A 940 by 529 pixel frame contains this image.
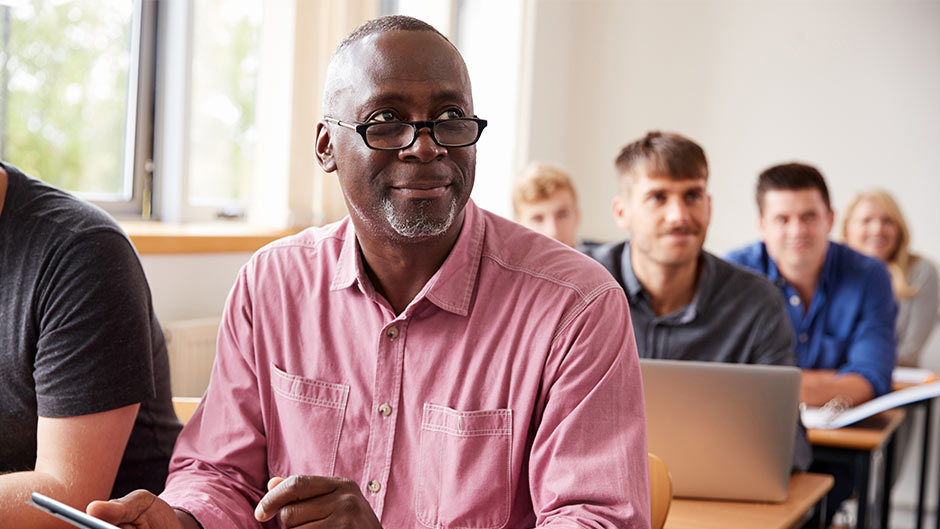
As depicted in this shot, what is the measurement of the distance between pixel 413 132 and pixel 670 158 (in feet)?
4.46

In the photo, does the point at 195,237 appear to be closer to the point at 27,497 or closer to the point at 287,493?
the point at 27,497

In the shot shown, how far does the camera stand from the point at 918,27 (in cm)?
512

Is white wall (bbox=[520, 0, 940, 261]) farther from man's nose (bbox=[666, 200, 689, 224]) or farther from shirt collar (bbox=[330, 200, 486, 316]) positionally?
shirt collar (bbox=[330, 200, 486, 316])

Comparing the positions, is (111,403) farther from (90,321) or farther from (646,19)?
(646,19)

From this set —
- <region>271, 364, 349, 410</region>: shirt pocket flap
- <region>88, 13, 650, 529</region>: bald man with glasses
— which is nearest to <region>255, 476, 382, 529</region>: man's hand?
<region>88, 13, 650, 529</region>: bald man with glasses

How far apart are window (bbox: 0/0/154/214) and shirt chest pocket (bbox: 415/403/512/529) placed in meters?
2.11

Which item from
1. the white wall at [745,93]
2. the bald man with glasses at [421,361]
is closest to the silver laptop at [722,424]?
the bald man with glasses at [421,361]

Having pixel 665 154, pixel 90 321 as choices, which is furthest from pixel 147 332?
pixel 665 154

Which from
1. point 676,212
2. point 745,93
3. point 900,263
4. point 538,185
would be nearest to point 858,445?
point 676,212

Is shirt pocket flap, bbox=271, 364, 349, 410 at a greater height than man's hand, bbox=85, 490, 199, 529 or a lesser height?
greater

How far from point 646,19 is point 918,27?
1.44m

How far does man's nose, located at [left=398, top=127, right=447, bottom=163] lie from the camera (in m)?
1.32

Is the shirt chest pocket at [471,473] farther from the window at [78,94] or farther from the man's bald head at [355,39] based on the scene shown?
the window at [78,94]

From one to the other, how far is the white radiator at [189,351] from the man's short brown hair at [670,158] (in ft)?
4.42
